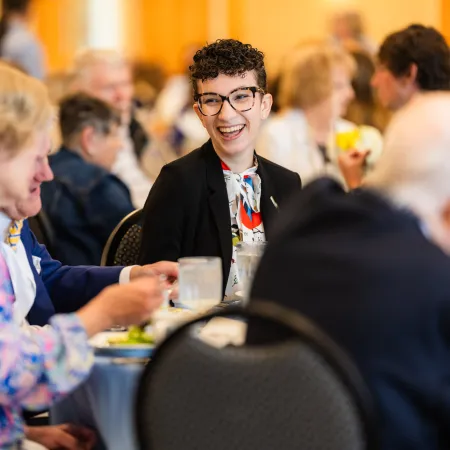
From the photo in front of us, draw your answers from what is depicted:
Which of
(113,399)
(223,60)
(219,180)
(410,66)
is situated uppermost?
(223,60)

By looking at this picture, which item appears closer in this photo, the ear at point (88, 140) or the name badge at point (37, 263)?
the name badge at point (37, 263)

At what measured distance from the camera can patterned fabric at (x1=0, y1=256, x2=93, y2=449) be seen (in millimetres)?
1704

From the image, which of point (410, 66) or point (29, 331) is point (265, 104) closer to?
point (410, 66)

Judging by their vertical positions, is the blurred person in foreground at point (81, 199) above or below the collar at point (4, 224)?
below

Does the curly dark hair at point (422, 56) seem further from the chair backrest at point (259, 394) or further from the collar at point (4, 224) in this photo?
the chair backrest at point (259, 394)

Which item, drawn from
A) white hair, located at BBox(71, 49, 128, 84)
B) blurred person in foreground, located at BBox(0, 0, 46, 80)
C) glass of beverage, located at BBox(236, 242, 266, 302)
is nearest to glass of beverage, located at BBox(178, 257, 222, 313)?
glass of beverage, located at BBox(236, 242, 266, 302)

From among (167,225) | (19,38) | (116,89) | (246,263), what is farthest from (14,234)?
(19,38)

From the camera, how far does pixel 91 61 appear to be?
6160 millimetres

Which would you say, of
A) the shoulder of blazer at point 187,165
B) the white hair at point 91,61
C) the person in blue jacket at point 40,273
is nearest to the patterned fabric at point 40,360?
the person in blue jacket at point 40,273

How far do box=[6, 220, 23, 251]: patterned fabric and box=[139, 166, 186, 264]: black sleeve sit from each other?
848 millimetres

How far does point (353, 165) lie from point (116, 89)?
2304 millimetres

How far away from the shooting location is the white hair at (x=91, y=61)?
20.1ft

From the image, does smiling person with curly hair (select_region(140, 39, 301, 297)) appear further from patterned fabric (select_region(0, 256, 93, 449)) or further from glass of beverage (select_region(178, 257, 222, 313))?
patterned fabric (select_region(0, 256, 93, 449))

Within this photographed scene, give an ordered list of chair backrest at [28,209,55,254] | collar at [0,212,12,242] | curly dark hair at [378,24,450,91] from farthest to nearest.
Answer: curly dark hair at [378,24,450,91], chair backrest at [28,209,55,254], collar at [0,212,12,242]
